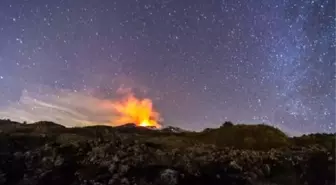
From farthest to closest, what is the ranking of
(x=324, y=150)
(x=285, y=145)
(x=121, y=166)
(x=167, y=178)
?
1. (x=285, y=145)
2. (x=324, y=150)
3. (x=121, y=166)
4. (x=167, y=178)

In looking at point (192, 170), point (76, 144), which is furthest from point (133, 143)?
point (192, 170)

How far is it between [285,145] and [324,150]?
5.55 meters

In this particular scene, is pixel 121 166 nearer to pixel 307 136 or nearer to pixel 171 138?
pixel 171 138

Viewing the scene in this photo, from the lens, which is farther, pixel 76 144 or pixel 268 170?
pixel 76 144

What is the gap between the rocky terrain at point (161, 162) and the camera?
3678 cm

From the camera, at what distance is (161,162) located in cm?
3959

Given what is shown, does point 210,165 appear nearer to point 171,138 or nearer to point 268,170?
point 268,170

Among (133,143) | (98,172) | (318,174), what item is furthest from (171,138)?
(318,174)

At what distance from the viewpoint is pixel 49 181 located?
121 feet

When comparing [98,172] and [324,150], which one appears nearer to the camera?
[98,172]

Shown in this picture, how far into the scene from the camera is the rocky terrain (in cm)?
3678

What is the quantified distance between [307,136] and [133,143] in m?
26.0

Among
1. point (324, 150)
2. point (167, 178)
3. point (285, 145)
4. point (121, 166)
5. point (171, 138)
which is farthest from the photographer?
point (171, 138)

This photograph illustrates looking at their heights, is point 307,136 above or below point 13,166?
above
